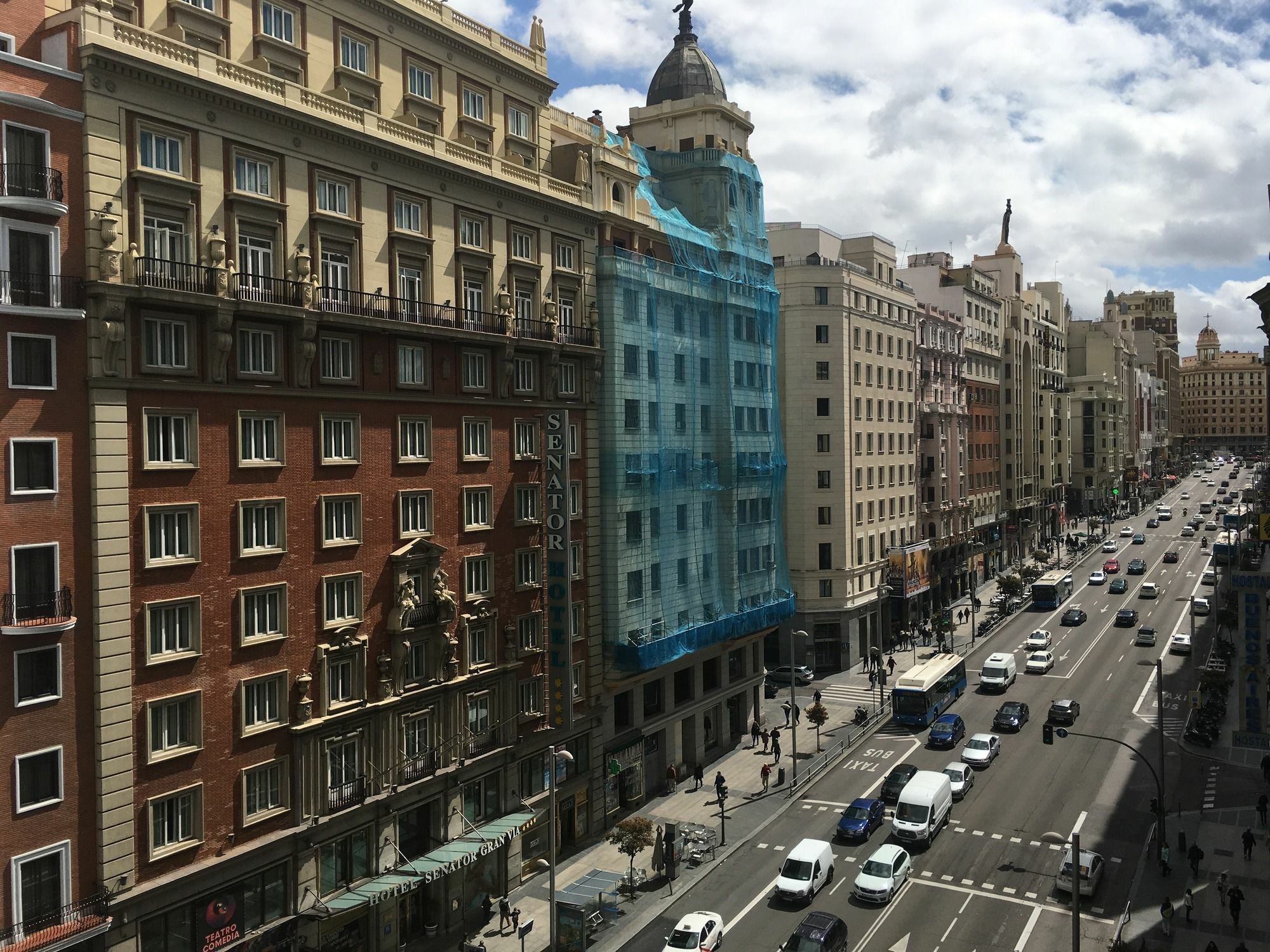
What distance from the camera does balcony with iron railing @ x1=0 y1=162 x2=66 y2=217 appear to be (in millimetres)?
27844

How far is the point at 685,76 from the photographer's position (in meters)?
67.4

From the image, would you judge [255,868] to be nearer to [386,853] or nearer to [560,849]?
[386,853]

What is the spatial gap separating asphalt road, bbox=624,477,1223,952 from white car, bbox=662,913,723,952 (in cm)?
137

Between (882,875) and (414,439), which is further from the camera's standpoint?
(882,875)

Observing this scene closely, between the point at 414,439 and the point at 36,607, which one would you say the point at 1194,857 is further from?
the point at 36,607

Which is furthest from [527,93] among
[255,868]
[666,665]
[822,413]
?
[822,413]

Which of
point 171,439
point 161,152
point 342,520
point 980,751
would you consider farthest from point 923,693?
point 161,152

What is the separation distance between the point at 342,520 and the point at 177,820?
38.4ft

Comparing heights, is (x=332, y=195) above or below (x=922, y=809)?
above

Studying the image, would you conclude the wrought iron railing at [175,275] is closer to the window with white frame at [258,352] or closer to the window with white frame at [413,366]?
the window with white frame at [258,352]

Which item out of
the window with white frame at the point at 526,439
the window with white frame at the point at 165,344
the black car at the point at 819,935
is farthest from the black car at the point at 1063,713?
the window with white frame at the point at 165,344

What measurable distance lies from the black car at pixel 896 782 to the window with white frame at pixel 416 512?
29939 millimetres

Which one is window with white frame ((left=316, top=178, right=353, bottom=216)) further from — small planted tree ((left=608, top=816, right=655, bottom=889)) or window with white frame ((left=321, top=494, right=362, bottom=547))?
small planted tree ((left=608, top=816, right=655, bottom=889))

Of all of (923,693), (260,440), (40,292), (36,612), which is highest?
(40,292)
